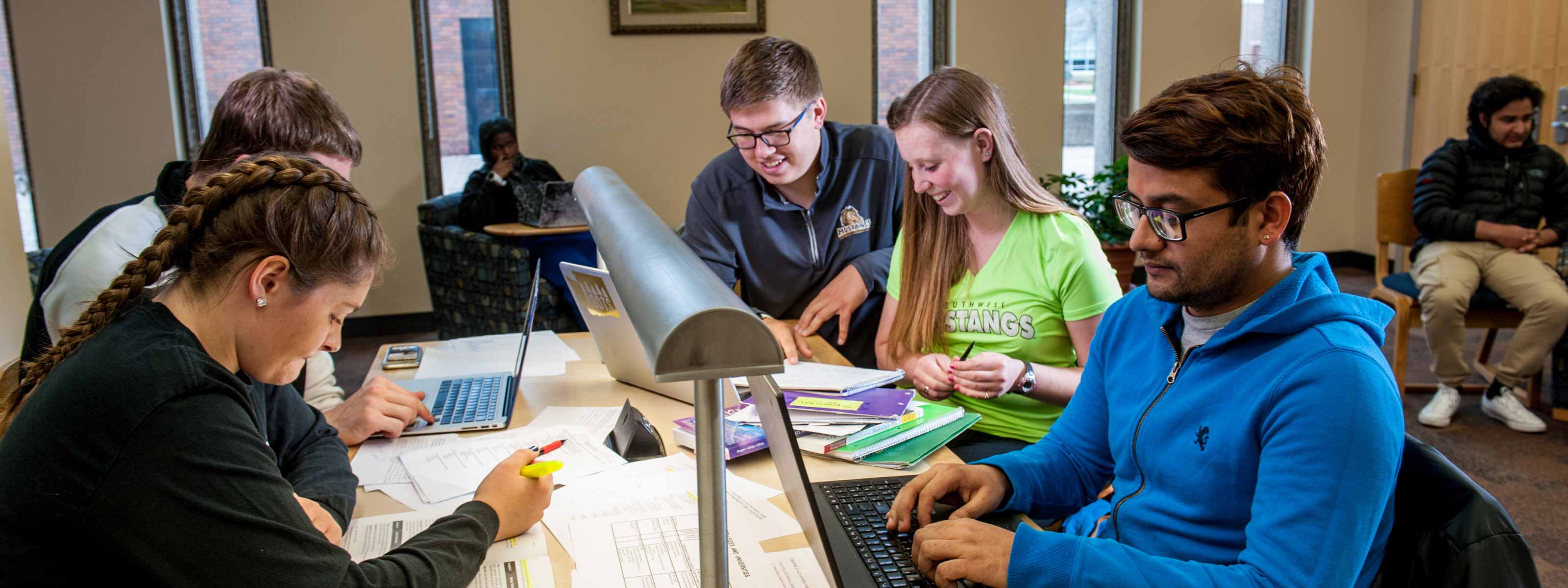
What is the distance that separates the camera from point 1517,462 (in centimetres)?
333

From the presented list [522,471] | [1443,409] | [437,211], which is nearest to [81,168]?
[437,211]

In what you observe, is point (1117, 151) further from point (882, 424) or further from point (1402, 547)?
point (1402, 547)

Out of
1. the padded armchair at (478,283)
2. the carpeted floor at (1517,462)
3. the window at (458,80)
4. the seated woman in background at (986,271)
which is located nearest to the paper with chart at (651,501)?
the seated woman in background at (986,271)

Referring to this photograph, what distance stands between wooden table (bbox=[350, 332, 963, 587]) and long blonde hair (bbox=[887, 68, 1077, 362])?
461mm

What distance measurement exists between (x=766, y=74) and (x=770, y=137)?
0.48 ft

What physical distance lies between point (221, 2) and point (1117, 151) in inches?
209

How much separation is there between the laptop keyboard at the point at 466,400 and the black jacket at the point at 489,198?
3.09m

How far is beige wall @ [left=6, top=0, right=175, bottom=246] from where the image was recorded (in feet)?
16.6

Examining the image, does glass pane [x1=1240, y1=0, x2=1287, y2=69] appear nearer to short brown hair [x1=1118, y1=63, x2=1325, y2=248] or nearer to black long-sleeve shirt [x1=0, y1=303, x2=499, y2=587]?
short brown hair [x1=1118, y1=63, x2=1325, y2=248]

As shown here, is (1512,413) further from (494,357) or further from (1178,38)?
(494,357)

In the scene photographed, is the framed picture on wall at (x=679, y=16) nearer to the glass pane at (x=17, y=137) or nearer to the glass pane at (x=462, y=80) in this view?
the glass pane at (x=462, y=80)

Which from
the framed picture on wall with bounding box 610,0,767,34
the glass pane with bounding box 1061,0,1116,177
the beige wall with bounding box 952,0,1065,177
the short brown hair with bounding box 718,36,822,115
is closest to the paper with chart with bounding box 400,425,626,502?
the short brown hair with bounding box 718,36,822,115

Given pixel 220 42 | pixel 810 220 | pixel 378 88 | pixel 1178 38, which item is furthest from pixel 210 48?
pixel 1178 38

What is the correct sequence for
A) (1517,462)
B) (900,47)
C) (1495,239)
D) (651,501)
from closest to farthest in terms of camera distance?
(651,501) → (1517,462) → (1495,239) → (900,47)
